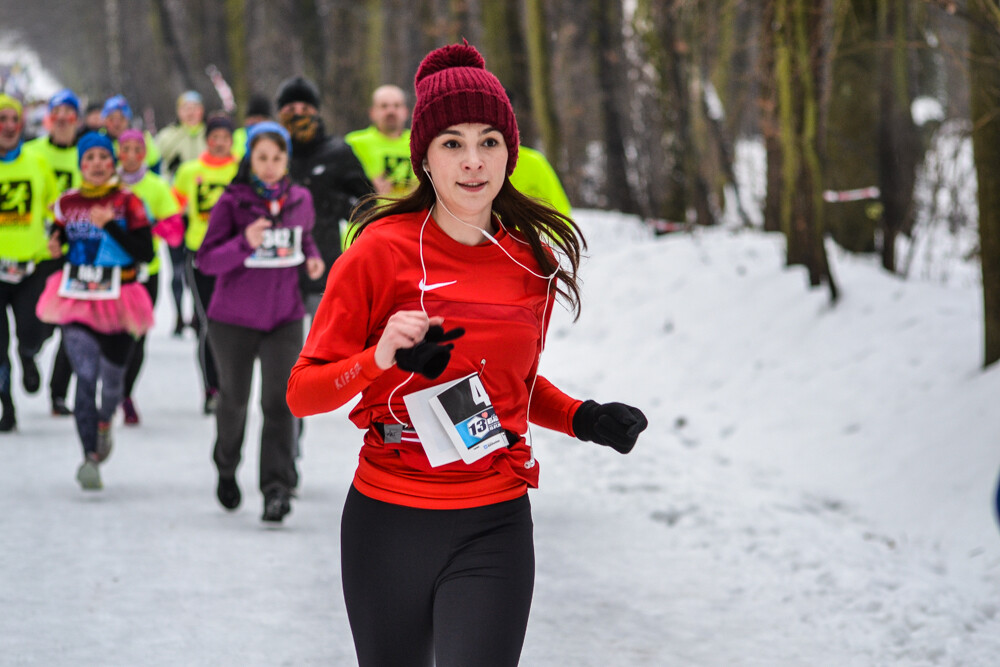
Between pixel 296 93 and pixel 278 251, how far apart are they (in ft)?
5.90

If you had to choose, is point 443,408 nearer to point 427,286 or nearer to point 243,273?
point 427,286

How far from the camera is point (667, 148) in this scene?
55.0 feet

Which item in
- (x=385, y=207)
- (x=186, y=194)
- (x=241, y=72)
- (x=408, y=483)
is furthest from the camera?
(x=241, y=72)

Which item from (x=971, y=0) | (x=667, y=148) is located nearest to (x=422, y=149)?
(x=971, y=0)

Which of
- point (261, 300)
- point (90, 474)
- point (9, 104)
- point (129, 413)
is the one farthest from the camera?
point (129, 413)

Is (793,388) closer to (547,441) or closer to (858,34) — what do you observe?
(547,441)

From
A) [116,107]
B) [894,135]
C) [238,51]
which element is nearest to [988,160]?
[894,135]

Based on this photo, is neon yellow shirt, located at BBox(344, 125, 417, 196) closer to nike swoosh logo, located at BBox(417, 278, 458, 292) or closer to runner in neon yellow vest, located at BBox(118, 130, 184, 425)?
runner in neon yellow vest, located at BBox(118, 130, 184, 425)

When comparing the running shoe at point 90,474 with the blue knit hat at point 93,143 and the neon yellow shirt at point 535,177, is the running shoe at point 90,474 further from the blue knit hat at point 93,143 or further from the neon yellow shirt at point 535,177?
the neon yellow shirt at point 535,177

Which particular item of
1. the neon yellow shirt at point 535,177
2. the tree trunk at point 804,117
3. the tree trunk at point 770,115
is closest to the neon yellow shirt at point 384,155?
the neon yellow shirt at point 535,177

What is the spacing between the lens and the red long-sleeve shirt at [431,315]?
2.62m

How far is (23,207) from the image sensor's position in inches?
318

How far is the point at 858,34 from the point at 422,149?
865 centimetres

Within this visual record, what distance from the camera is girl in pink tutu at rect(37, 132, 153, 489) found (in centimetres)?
665
